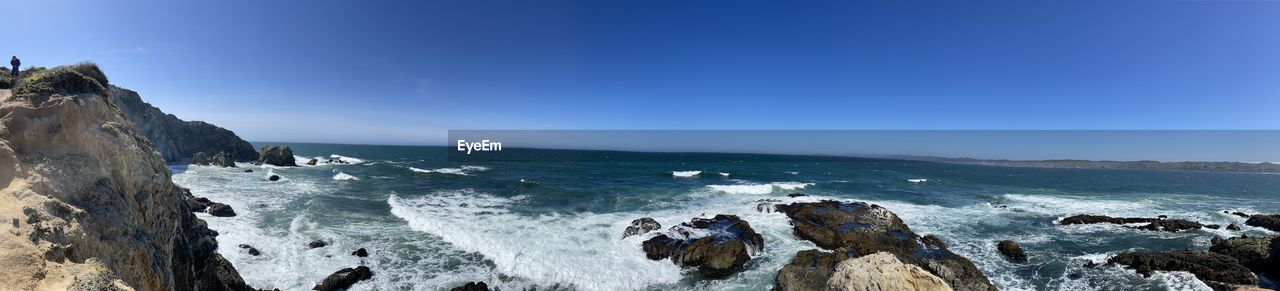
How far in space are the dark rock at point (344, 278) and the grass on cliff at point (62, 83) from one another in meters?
6.52

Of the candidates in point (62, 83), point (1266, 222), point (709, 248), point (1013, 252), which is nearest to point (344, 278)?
point (62, 83)

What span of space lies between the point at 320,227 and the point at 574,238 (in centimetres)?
1116

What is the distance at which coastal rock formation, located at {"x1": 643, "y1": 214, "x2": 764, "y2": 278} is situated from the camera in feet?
51.0

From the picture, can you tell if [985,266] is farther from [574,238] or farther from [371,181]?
[371,181]

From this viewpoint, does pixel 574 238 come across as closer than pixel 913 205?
Yes

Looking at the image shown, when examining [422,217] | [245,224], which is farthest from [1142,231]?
[245,224]

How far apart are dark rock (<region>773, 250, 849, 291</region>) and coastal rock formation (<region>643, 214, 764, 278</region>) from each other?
1.75 m

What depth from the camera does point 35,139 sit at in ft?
25.5

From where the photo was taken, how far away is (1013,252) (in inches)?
688

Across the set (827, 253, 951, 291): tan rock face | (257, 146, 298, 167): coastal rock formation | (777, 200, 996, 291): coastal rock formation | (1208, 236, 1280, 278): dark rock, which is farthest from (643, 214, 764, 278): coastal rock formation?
(257, 146, 298, 167): coastal rock formation

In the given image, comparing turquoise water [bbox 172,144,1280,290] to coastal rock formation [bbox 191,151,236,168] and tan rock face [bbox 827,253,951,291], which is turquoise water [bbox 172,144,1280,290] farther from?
coastal rock formation [bbox 191,151,236,168]

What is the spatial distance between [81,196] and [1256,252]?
104 ft

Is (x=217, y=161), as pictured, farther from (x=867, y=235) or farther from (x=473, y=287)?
(x=867, y=235)

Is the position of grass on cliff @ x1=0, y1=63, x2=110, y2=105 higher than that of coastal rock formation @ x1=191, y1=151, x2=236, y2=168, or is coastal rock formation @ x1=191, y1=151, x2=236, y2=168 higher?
grass on cliff @ x1=0, y1=63, x2=110, y2=105
